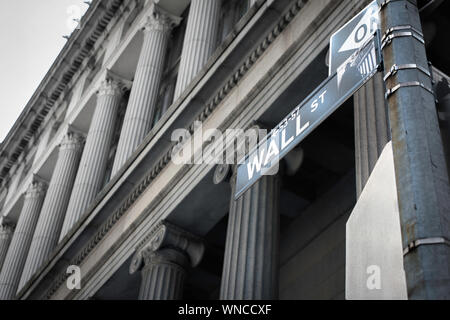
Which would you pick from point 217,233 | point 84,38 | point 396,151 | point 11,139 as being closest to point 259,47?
point 217,233

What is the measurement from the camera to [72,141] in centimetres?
2439

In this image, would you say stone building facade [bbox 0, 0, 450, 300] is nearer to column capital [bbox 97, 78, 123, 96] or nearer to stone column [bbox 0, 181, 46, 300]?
column capital [bbox 97, 78, 123, 96]

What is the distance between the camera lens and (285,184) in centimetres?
1350

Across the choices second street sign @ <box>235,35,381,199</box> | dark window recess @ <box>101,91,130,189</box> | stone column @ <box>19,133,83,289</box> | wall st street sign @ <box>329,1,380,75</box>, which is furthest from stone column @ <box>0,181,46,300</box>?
wall st street sign @ <box>329,1,380,75</box>

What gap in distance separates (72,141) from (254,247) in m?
15.5

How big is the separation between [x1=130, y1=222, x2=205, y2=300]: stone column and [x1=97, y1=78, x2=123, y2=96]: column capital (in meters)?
9.55

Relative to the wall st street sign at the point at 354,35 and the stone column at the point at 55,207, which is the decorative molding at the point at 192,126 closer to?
the stone column at the point at 55,207

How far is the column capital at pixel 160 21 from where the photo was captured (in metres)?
20.6

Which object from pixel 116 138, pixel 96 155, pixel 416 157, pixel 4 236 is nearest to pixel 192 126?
pixel 96 155

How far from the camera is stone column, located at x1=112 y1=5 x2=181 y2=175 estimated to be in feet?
58.6

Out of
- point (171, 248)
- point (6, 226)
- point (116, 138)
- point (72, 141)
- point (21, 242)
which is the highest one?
A: point (72, 141)

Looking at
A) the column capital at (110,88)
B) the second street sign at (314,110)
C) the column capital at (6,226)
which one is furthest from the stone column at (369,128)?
the column capital at (6,226)

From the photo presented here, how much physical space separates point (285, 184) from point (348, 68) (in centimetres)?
916

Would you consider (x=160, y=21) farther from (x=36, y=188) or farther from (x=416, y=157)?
(x=416, y=157)
